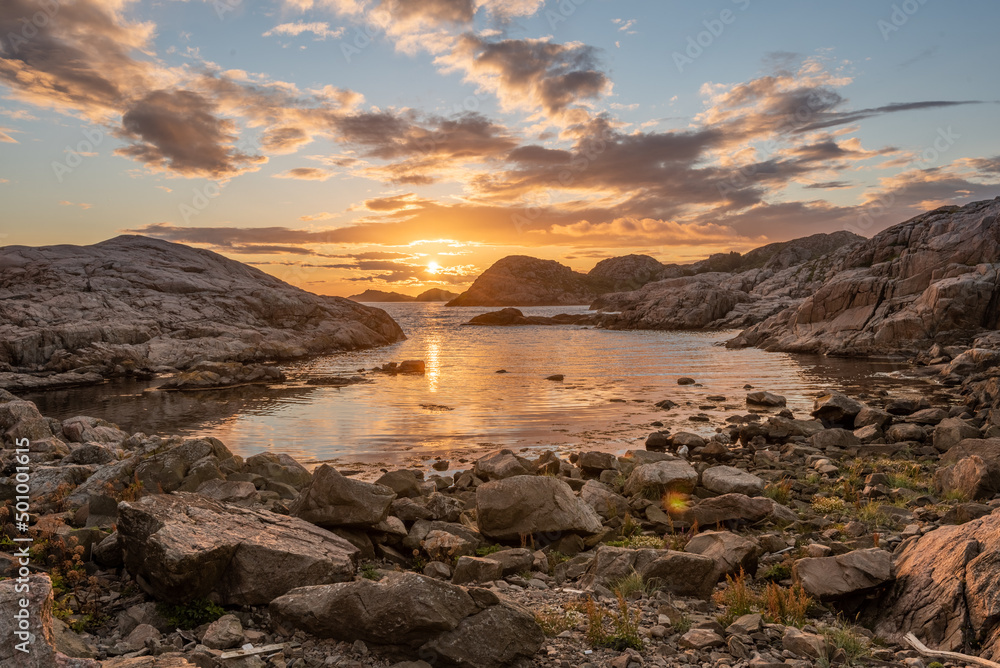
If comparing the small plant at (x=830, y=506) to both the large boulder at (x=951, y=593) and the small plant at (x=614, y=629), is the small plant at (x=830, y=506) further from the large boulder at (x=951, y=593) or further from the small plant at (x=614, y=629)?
the small plant at (x=614, y=629)

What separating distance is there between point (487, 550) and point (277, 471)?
786 cm

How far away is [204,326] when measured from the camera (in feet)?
200

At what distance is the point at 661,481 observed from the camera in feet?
47.2

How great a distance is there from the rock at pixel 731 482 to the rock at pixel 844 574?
5.51m

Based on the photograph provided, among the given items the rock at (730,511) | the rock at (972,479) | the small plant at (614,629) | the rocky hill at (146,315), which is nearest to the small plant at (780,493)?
the rock at (730,511)

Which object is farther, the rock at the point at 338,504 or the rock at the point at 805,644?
the rock at the point at 338,504

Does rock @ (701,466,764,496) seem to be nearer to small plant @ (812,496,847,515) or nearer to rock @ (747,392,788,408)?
small plant @ (812,496,847,515)

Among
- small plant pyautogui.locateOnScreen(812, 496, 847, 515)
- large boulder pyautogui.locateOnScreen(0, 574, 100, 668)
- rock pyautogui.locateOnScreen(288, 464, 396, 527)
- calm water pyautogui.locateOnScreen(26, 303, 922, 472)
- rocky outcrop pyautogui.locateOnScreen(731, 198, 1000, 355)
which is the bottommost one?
calm water pyautogui.locateOnScreen(26, 303, 922, 472)

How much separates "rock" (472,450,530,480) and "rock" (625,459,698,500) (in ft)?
11.5

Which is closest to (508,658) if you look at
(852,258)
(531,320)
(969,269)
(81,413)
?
(81,413)

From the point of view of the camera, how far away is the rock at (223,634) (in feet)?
21.5

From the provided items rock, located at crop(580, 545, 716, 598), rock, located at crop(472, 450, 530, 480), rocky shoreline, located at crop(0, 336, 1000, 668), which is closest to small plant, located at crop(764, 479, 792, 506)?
rocky shoreline, located at crop(0, 336, 1000, 668)

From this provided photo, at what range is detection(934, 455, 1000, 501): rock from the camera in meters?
13.1

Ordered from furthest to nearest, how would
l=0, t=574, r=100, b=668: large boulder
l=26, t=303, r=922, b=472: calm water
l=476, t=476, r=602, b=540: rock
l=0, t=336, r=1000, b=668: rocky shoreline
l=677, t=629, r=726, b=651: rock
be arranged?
l=26, t=303, r=922, b=472: calm water < l=476, t=476, r=602, b=540: rock < l=677, t=629, r=726, b=651: rock < l=0, t=336, r=1000, b=668: rocky shoreline < l=0, t=574, r=100, b=668: large boulder
